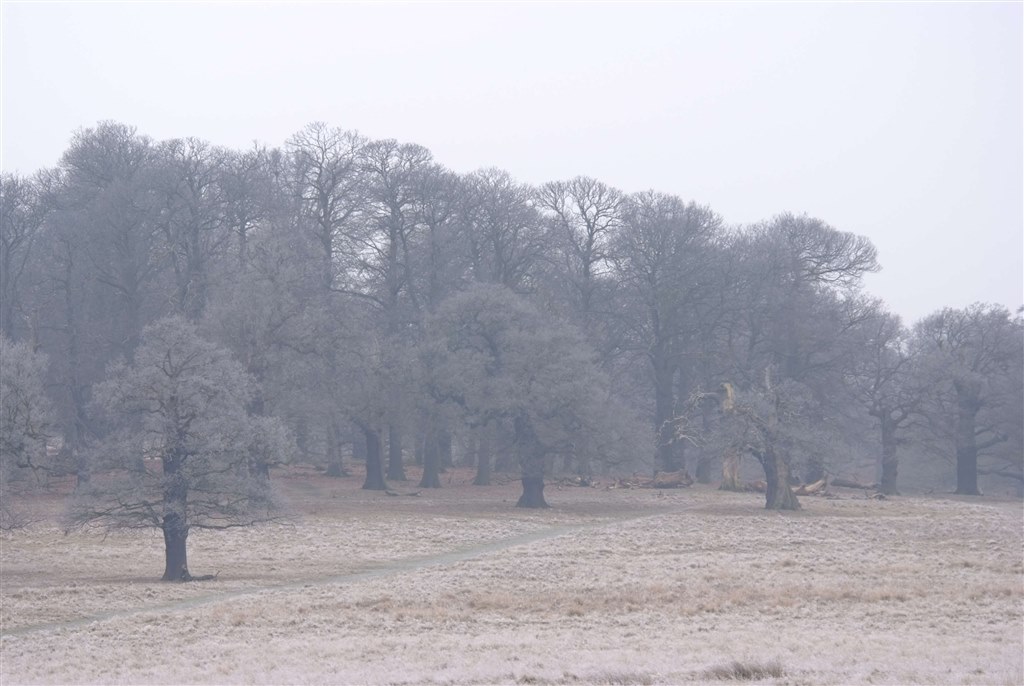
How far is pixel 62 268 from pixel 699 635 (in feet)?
115

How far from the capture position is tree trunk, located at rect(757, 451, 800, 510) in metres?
39.6

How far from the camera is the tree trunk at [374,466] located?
1772 inches

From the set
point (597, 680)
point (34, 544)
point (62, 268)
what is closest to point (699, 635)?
point (597, 680)

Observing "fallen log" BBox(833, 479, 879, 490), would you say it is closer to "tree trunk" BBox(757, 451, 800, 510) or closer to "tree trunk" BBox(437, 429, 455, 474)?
"tree trunk" BBox(757, 451, 800, 510)

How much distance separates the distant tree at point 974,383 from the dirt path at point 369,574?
1986 centimetres

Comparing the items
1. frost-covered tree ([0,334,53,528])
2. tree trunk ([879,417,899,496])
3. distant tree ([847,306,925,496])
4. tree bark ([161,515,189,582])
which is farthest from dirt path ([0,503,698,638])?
distant tree ([847,306,925,496])

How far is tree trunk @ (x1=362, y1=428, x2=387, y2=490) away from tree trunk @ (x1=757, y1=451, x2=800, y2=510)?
1609 centimetres

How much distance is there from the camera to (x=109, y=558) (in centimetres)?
2791

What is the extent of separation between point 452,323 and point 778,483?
1410 cm

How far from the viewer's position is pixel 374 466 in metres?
45.4

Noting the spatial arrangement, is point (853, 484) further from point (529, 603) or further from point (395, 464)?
point (529, 603)

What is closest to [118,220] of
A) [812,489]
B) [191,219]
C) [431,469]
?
[191,219]

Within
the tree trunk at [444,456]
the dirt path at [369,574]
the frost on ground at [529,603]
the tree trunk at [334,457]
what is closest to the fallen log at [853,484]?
the frost on ground at [529,603]

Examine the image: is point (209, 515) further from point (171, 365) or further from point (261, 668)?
point (261, 668)
